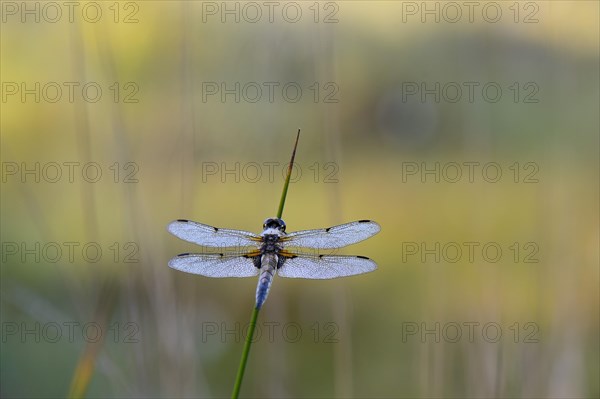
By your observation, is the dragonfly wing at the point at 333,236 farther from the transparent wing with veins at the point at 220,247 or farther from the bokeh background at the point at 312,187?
the bokeh background at the point at 312,187

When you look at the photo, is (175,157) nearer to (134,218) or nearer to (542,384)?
(134,218)

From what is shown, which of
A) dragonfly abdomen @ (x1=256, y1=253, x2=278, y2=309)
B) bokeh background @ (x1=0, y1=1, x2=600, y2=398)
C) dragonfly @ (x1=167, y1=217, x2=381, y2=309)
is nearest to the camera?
dragonfly abdomen @ (x1=256, y1=253, x2=278, y2=309)

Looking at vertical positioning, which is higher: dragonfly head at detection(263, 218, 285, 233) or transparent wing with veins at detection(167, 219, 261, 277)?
dragonfly head at detection(263, 218, 285, 233)

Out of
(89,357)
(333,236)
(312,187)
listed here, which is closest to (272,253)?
(333,236)

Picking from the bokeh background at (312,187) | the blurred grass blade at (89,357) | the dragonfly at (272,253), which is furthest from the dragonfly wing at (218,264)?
the bokeh background at (312,187)

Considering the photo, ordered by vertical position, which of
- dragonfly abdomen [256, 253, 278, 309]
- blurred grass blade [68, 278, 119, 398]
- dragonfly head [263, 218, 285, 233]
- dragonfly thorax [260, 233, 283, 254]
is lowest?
blurred grass blade [68, 278, 119, 398]

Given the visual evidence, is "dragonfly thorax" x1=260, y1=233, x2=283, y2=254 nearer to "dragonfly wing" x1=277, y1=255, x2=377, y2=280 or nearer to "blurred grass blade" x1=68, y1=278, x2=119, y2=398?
"dragonfly wing" x1=277, y1=255, x2=377, y2=280

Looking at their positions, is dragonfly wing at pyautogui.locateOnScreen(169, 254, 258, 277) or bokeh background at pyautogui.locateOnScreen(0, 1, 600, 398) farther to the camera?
bokeh background at pyautogui.locateOnScreen(0, 1, 600, 398)

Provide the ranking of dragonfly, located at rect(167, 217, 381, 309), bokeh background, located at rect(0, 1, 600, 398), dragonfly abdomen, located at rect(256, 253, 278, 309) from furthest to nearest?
bokeh background, located at rect(0, 1, 600, 398) < dragonfly, located at rect(167, 217, 381, 309) < dragonfly abdomen, located at rect(256, 253, 278, 309)

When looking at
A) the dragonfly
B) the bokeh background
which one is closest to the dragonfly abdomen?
the dragonfly
